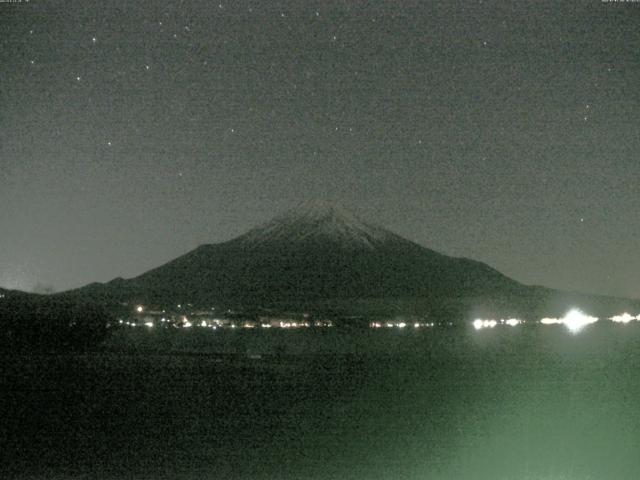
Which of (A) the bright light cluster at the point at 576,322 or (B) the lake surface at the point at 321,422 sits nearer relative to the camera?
(B) the lake surface at the point at 321,422

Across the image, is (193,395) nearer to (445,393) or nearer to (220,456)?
(445,393)

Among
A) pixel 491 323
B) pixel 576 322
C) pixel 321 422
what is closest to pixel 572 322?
pixel 576 322

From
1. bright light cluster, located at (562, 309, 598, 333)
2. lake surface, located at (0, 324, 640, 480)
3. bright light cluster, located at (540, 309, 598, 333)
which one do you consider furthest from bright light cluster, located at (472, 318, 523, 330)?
lake surface, located at (0, 324, 640, 480)

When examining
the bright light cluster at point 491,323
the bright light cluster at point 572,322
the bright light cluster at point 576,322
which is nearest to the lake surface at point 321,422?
the bright light cluster at point 576,322

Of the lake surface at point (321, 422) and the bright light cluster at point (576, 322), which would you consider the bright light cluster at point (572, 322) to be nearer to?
the bright light cluster at point (576, 322)

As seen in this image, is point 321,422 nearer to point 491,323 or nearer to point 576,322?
point 576,322

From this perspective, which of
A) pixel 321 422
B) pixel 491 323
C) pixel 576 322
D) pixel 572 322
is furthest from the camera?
pixel 491 323

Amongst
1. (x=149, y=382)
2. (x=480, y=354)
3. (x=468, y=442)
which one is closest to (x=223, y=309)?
(x=480, y=354)

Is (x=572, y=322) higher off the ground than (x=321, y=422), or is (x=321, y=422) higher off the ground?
(x=572, y=322)
